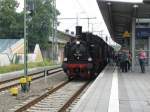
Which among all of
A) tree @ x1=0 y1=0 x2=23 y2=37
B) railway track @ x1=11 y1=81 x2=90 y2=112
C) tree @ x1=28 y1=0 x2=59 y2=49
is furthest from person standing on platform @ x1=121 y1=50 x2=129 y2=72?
tree @ x1=0 y1=0 x2=23 y2=37

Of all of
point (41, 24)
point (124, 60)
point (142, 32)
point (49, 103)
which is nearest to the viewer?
point (49, 103)

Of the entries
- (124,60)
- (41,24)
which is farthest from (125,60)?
(41,24)

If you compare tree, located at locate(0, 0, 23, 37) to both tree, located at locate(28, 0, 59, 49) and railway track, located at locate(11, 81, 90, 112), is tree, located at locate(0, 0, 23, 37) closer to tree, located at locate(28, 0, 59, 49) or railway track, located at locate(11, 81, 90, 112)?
tree, located at locate(28, 0, 59, 49)

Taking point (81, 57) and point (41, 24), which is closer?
point (81, 57)

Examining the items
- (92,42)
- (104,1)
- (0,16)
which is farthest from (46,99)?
(0,16)

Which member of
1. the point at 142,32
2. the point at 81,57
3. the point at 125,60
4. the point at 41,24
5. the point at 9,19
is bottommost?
the point at 125,60

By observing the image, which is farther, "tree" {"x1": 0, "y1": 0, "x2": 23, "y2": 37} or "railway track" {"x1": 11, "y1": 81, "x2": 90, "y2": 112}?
"tree" {"x1": 0, "y1": 0, "x2": 23, "y2": 37}

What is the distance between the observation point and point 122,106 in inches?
474

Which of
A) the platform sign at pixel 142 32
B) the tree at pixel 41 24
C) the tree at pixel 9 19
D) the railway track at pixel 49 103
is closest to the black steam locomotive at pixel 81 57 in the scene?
the platform sign at pixel 142 32

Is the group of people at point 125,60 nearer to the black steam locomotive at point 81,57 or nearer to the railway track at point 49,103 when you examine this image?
the black steam locomotive at point 81,57

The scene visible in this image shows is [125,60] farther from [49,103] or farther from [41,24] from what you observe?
[41,24]

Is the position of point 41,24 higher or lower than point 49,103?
higher

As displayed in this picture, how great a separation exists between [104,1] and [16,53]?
31.0m

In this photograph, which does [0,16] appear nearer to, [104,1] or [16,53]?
[16,53]
